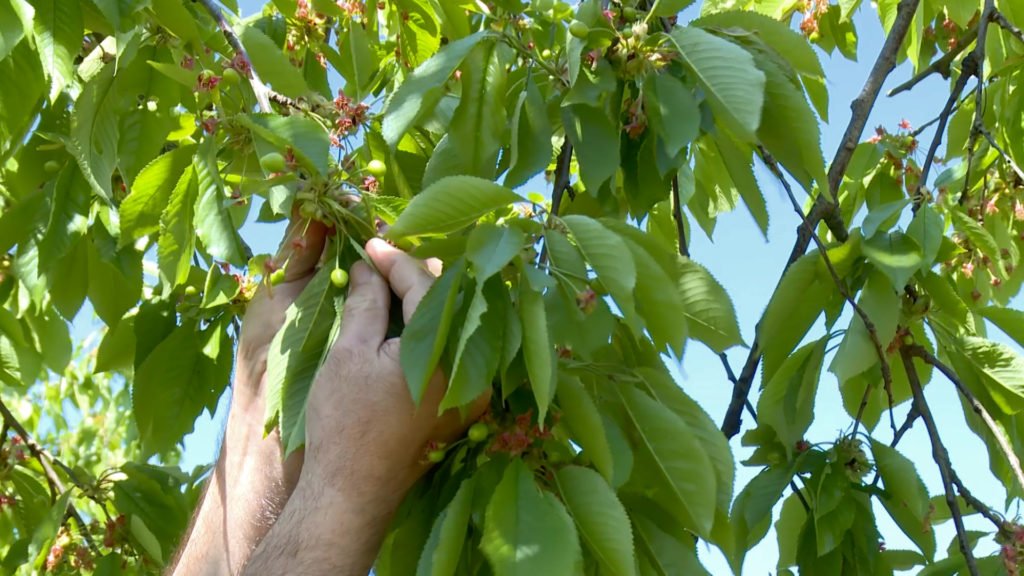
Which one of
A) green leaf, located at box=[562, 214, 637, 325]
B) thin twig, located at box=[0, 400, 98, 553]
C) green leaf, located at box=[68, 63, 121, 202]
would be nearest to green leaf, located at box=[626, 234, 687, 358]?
green leaf, located at box=[562, 214, 637, 325]

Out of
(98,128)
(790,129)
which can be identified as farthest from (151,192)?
(790,129)

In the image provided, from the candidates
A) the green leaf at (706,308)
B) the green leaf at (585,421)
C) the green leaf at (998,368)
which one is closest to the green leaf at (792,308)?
the green leaf at (998,368)

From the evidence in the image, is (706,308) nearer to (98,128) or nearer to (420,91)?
(420,91)

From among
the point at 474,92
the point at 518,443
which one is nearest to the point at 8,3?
the point at 474,92

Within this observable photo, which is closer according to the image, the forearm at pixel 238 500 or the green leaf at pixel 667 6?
the green leaf at pixel 667 6

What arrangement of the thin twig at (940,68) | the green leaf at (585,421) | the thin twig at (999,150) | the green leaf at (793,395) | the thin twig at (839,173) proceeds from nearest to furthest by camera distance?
the green leaf at (585,421) < the green leaf at (793,395) < the thin twig at (839,173) < the thin twig at (999,150) < the thin twig at (940,68)

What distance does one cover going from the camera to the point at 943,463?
64.1 inches

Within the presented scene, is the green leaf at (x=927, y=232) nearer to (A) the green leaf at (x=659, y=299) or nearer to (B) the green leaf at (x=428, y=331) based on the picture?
(A) the green leaf at (x=659, y=299)

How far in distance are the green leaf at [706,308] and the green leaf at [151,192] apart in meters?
0.64

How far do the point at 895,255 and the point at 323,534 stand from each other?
88 cm

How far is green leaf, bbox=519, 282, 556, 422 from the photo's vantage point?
1018 mm

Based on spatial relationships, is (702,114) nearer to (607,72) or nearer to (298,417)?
(607,72)

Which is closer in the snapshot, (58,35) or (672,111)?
(672,111)

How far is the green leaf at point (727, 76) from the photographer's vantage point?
3.82ft
